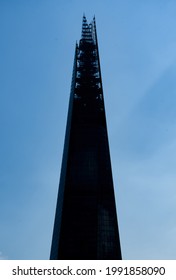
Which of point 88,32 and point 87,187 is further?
point 88,32

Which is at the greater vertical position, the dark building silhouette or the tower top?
the tower top

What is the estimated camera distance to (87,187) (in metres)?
94.9

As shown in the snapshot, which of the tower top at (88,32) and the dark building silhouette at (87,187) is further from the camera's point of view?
the tower top at (88,32)

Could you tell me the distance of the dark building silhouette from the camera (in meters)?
85.9

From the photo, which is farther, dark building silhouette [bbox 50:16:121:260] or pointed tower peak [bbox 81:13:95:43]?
pointed tower peak [bbox 81:13:95:43]

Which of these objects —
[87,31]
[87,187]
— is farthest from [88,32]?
[87,187]

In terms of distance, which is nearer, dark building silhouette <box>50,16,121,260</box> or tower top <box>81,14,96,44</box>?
dark building silhouette <box>50,16,121,260</box>

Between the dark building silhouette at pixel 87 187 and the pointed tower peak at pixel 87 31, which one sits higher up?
the pointed tower peak at pixel 87 31

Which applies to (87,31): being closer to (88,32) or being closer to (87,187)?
(88,32)

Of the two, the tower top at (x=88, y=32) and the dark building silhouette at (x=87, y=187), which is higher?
the tower top at (x=88, y=32)

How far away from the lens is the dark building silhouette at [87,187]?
85.9 meters

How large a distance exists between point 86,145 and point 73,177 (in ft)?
38.8
